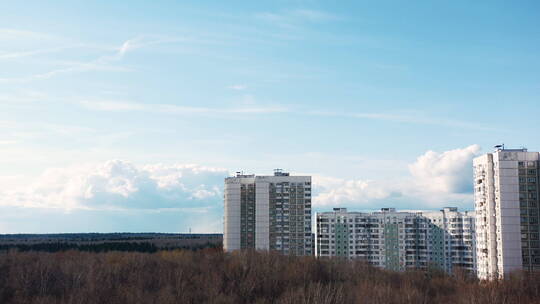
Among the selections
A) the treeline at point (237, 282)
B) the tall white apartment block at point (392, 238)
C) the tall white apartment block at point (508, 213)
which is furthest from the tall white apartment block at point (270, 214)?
the tall white apartment block at point (508, 213)

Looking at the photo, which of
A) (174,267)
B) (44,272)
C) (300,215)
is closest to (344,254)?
(300,215)

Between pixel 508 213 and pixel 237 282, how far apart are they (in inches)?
928

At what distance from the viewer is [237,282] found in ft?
157

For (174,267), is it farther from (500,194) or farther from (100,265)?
(500,194)

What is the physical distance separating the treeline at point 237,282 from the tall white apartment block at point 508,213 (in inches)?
118

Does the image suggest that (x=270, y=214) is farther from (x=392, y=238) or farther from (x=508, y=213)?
(x=508, y=213)

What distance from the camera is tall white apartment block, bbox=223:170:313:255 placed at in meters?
61.5

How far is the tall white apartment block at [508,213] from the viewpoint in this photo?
45625 millimetres

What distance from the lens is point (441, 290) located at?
45.8 m

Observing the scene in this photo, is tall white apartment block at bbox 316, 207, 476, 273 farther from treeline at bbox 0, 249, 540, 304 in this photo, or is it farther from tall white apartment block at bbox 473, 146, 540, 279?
tall white apartment block at bbox 473, 146, 540, 279

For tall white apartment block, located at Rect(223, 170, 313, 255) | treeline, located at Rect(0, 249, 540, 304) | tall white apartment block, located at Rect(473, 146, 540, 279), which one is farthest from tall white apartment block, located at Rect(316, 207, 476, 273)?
tall white apartment block, located at Rect(473, 146, 540, 279)

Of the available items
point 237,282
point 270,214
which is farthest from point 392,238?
point 237,282

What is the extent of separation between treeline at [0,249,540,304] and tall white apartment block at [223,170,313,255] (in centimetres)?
585

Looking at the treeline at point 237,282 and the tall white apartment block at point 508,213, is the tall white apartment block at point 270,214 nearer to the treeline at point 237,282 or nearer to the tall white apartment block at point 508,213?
the treeline at point 237,282
